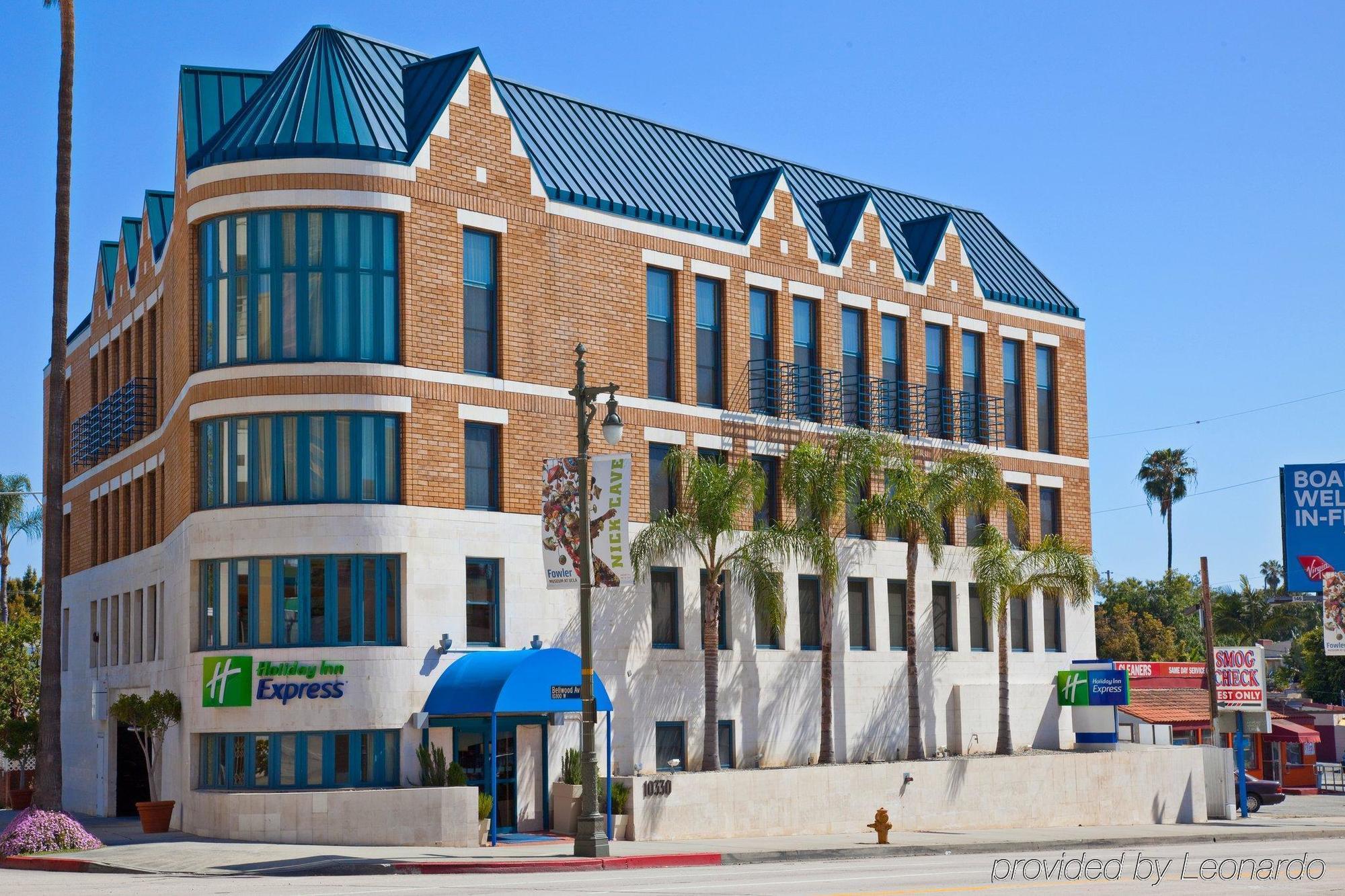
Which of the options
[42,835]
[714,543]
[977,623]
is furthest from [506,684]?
[977,623]

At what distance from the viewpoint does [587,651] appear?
30.2 meters

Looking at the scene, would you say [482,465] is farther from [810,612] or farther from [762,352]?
[810,612]

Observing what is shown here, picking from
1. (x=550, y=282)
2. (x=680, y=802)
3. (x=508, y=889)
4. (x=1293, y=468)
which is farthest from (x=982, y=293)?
(x=508, y=889)

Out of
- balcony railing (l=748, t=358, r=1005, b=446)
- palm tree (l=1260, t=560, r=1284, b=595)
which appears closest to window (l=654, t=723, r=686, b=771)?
balcony railing (l=748, t=358, r=1005, b=446)

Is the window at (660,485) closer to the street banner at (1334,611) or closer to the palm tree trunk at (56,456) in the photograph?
the palm tree trunk at (56,456)

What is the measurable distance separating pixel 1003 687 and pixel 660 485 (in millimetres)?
12733

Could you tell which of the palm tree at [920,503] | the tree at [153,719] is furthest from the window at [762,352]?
the tree at [153,719]

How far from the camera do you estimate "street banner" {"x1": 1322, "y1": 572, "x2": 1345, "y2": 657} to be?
4438 centimetres

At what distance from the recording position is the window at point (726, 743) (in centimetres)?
4047

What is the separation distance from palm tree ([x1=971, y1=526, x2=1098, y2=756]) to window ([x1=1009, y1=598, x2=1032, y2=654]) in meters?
1.46

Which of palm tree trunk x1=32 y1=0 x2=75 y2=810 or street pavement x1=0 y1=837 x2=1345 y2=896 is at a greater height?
palm tree trunk x1=32 y1=0 x2=75 y2=810

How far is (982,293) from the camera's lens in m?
49.8

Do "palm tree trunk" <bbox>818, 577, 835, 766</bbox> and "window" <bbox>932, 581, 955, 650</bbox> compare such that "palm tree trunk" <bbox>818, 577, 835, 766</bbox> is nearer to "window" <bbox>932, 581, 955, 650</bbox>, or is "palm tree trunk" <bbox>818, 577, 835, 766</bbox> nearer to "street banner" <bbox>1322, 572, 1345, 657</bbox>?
"window" <bbox>932, 581, 955, 650</bbox>

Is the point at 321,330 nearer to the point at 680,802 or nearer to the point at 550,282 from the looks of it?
the point at 550,282
